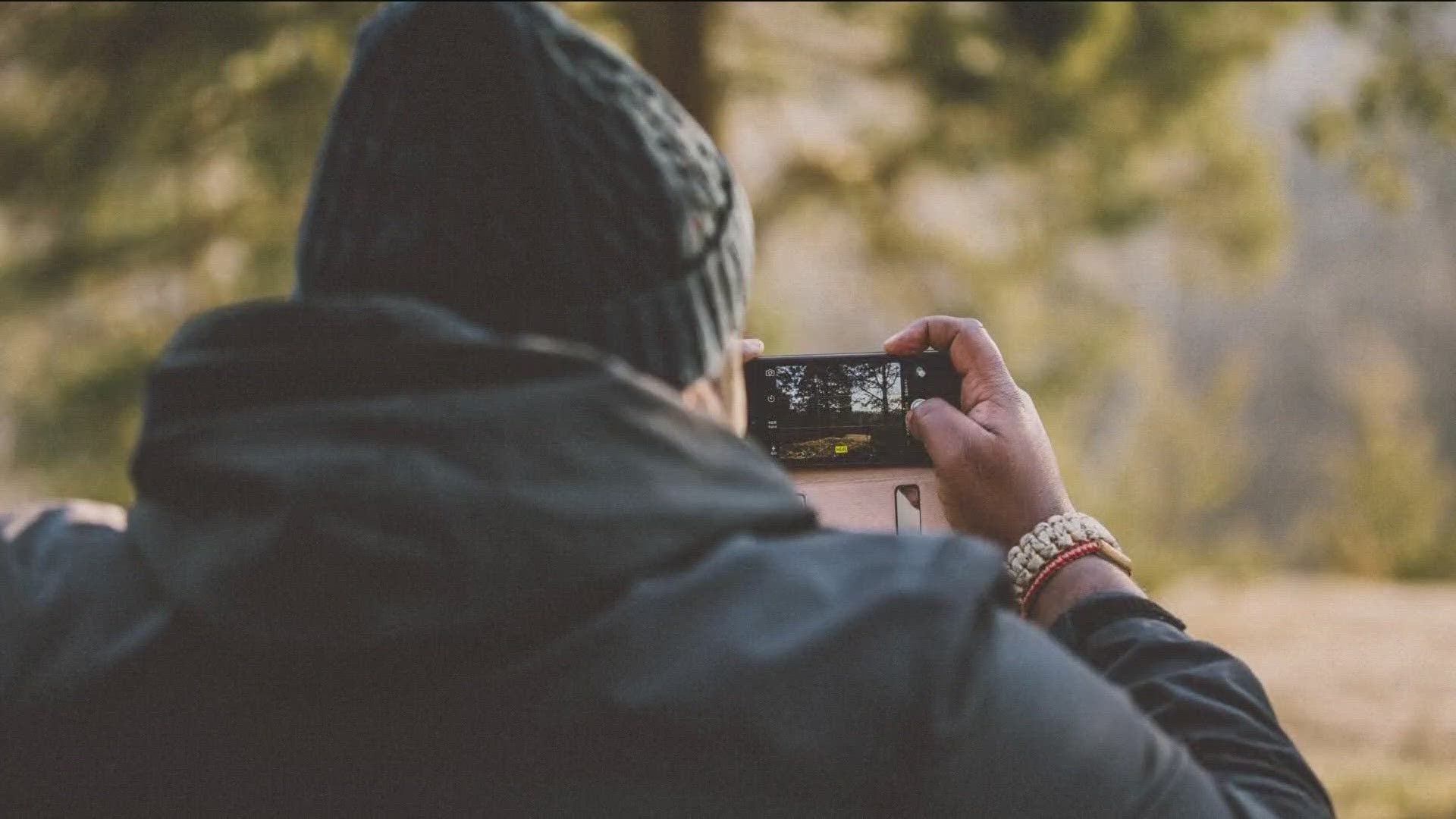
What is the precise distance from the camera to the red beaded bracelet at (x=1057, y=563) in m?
1.10

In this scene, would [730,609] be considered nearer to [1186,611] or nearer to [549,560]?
[549,560]

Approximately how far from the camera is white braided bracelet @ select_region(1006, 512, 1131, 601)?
1.12 m

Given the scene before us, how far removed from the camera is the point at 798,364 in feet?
4.77

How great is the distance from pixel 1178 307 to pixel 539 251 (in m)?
43.8

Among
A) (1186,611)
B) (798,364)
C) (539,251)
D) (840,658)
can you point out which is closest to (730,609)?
(840,658)

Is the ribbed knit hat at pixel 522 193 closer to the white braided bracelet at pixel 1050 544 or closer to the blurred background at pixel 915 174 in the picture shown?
the white braided bracelet at pixel 1050 544

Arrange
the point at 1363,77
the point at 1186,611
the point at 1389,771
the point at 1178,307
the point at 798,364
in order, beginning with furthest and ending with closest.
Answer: the point at 1178,307
the point at 1186,611
the point at 1389,771
the point at 1363,77
the point at 798,364

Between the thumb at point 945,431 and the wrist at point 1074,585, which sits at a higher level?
the thumb at point 945,431

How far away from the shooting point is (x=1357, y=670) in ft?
29.7

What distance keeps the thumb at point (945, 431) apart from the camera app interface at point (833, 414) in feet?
0.28

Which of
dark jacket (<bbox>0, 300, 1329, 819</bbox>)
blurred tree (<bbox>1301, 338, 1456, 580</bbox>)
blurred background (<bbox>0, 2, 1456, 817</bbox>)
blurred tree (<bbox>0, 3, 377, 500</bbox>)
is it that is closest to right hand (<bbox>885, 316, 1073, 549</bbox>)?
dark jacket (<bbox>0, 300, 1329, 819</bbox>)

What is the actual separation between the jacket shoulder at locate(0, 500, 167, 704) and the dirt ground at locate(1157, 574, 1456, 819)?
224 inches

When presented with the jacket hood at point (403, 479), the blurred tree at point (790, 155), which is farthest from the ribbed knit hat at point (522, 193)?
the blurred tree at point (790, 155)

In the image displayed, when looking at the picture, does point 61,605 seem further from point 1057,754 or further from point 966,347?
point 966,347
